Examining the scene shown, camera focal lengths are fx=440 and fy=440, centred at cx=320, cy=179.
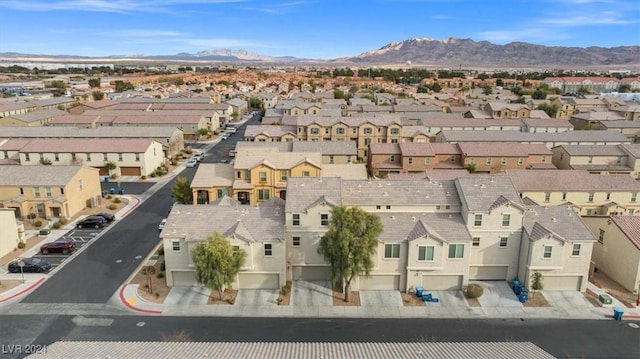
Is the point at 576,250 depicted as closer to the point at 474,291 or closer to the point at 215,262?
the point at 474,291

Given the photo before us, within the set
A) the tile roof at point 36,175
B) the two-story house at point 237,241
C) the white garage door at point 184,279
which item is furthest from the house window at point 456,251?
the tile roof at point 36,175

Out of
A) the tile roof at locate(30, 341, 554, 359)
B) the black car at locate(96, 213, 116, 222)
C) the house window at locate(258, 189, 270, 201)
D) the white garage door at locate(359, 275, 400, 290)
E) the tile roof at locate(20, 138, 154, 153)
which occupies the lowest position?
the white garage door at locate(359, 275, 400, 290)

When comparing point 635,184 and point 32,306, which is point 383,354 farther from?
point 635,184

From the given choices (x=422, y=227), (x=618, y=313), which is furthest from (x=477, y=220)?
(x=618, y=313)

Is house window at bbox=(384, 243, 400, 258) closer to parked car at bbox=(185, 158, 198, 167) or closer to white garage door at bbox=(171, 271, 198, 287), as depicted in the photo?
white garage door at bbox=(171, 271, 198, 287)

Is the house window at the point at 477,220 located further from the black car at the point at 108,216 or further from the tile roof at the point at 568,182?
the black car at the point at 108,216

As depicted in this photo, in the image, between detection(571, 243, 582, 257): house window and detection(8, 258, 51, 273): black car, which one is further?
detection(8, 258, 51, 273): black car

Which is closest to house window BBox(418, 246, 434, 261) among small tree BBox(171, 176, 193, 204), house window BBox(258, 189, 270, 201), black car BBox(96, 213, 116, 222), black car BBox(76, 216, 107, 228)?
house window BBox(258, 189, 270, 201)
